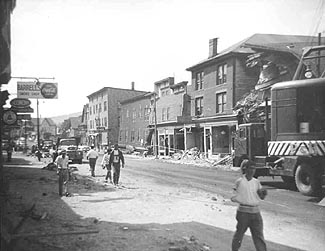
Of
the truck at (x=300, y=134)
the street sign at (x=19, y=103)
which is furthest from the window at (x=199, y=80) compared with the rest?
the street sign at (x=19, y=103)

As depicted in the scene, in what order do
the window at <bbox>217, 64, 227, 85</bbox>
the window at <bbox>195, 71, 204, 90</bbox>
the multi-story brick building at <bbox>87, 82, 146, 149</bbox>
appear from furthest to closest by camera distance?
the multi-story brick building at <bbox>87, 82, 146, 149</bbox>, the window at <bbox>195, 71, 204, 90</bbox>, the window at <bbox>217, 64, 227, 85</bbox>

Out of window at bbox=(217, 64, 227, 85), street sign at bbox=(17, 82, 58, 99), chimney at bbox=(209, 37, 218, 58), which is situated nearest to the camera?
street sign at bbox=(17, 82, 58, 99)

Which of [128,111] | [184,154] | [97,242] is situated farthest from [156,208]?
[128,111]

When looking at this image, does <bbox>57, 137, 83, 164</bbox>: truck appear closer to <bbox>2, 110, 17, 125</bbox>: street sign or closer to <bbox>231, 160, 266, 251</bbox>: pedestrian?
<bbox>2, 110, 17, 125</bbox>: street sign

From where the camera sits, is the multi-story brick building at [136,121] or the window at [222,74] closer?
the window at [222,74]

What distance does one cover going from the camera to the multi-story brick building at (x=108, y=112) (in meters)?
70.2

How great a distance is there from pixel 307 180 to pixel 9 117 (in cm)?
1204

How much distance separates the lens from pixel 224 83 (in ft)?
115

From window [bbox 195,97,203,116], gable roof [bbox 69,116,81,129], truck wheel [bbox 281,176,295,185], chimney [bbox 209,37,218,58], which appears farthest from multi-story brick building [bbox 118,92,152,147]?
gable roof [bbox 69,116,81,129]

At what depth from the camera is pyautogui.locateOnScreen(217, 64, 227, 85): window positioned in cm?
3524

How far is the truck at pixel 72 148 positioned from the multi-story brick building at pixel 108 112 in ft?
122

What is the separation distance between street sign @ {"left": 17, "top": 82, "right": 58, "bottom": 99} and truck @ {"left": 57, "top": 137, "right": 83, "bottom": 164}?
8270mm

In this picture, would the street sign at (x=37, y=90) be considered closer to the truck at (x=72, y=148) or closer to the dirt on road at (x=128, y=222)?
the truck at (x=72, y=148)

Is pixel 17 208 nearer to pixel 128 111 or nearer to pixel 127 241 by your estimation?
pixel 127 241
